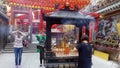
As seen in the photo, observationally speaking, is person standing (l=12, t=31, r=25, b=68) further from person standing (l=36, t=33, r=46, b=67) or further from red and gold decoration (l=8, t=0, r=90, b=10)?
red and gold decoration (l=8, t=0, r=90, b=10)

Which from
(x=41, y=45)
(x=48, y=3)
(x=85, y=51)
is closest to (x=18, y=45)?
(x=41, y=45)

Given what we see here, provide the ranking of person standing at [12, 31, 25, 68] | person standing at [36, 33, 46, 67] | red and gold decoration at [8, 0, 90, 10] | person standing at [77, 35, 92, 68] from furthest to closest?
1. person standing at [36, 33, 46, 67]
2. person standing at [12, 31, 25, 68]
3. red and gold decoration at [8, 0, 90, 10]
4. person standing at [77, 35, 92, 68]

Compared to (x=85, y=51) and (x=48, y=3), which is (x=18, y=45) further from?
(x=85, y=51)

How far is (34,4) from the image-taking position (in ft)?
27.7

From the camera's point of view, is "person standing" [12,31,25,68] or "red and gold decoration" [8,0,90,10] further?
"person standing" [12,31,25,68]

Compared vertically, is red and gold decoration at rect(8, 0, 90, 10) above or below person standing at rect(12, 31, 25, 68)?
above

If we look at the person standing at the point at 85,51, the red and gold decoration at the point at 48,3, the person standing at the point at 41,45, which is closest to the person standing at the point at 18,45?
the person standing at the point at 41,45

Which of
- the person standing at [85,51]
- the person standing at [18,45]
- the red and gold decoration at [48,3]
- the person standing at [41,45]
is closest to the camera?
the person standing at [85,51]

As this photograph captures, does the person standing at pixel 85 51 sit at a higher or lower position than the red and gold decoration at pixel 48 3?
lower

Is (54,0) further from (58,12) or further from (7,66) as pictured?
(7,66)

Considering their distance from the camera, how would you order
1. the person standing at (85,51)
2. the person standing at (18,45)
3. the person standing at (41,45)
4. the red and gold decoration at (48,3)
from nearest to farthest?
1. the person standing at (85,51)
2. the red and gold decoration at (48,3)
3. the person standing at (18,45)
4. the person standing at (41,45)

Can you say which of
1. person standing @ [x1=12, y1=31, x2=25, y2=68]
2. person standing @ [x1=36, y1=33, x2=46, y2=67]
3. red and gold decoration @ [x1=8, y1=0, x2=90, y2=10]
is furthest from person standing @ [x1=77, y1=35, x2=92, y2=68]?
person standing @ [x1=12, y1=31, x2=25, y2=68]

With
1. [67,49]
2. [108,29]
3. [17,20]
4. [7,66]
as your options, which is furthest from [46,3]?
[17,20]

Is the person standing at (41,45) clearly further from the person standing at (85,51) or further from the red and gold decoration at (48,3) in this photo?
the person standing at (85,51)
